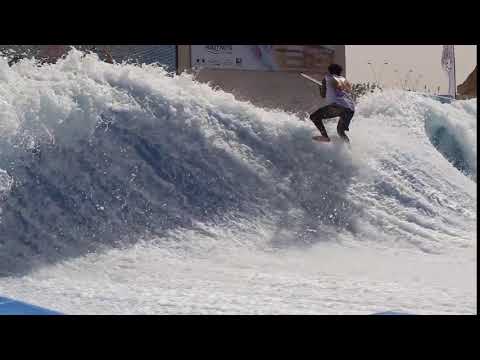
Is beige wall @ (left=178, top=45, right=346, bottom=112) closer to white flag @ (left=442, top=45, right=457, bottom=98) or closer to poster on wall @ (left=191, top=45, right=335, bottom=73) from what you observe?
poster on wall @ (left=191, top=45, right=335, bottom=73)

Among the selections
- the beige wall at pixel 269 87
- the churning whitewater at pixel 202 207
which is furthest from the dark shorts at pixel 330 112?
A: the beige wall at pixel 269 87

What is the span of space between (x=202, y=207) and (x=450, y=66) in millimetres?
19769

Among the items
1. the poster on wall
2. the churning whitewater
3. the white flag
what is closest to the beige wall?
the poster on wall

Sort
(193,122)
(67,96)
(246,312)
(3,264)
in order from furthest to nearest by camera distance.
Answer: (193,122) → (67,96) → (3,264) → (246,312)

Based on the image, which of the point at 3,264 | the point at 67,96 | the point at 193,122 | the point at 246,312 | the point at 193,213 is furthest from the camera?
the point at 193,122

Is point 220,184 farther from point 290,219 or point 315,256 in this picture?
point 315,256

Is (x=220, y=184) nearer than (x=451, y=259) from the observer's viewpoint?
No

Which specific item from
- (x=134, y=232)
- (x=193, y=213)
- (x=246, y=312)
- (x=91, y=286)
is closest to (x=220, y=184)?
(x=193, y=213)

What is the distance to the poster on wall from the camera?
19828mm

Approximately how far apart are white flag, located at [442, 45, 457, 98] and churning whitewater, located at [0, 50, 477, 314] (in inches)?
637

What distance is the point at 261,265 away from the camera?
6.29 m

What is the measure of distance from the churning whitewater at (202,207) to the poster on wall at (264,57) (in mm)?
10762

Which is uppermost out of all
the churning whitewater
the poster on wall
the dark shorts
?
the poster on wall

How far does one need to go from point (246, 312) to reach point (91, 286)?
4.68 ft
